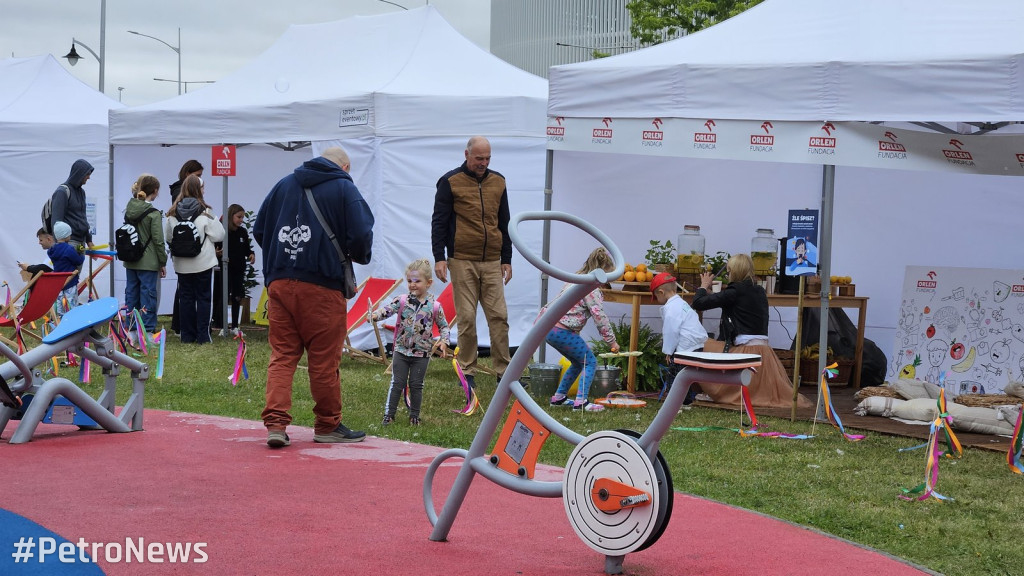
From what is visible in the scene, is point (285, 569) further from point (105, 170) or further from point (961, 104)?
point (105, 170)

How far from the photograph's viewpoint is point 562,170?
36.7 ft

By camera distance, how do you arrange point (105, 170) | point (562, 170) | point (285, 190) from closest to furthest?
point (285, 190)
point (562, 170)
point (105, 170)

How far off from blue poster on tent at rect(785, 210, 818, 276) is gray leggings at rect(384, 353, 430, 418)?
2889 mm

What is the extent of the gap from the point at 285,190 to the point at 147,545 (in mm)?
2904

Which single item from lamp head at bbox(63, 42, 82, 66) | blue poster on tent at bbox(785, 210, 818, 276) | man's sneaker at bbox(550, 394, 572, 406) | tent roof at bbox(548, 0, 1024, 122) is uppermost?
lamp head at bbox(63, 42, 82, 66)

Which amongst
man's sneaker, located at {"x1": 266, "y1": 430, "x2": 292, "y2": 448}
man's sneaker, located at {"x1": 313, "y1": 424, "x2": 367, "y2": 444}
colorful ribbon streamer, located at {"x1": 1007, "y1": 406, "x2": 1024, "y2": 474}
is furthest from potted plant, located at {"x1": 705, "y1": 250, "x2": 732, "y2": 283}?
man's sneaker, located at {"x1": 266, "y1": 430, "x2": 292, "y2": 448}

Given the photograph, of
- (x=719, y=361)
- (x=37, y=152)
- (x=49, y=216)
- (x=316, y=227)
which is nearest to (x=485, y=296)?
(x=316, y=227)

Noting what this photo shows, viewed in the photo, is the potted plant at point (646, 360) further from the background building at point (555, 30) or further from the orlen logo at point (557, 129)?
the background building at point (555, 30)

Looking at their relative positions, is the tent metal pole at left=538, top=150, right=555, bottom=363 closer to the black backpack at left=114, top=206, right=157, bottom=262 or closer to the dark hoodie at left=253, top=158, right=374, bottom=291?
the dark hoodie at left=253, top=158, right=374, bottom=291

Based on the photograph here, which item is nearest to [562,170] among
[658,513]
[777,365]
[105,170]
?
[777,365]

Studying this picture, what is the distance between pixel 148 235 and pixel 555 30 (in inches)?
1797

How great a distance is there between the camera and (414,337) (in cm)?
818

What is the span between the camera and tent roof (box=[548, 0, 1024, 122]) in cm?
793

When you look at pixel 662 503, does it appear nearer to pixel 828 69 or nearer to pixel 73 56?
pixel 828 69
